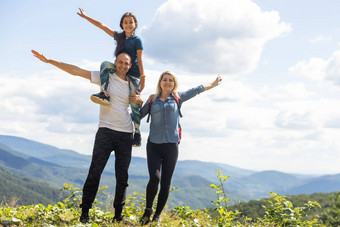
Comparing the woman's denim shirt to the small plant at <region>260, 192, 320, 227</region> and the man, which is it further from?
the small plant at <region>260, 192, 320, 227</region>

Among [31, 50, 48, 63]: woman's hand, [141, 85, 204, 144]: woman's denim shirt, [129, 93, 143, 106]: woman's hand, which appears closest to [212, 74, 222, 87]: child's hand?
[141, 85, 204, 144]: woman's denim shirt

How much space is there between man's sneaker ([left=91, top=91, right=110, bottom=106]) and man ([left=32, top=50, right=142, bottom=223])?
0.19m

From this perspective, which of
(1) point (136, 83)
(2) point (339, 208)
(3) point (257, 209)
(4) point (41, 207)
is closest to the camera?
(2) point (339, 208)

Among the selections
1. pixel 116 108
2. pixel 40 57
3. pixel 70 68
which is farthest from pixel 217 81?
pixel 40 57

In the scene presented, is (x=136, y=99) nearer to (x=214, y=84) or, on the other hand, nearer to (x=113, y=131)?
(x=113, y=131)

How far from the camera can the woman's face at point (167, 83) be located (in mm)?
6141

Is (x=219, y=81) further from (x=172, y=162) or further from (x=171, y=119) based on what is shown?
(x=172, y=162)

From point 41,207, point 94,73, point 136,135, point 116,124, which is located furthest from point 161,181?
point 41,207

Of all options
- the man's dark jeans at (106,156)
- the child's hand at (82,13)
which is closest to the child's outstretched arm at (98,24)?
the child's hand at (82,13)

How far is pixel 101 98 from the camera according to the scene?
17.8 ft

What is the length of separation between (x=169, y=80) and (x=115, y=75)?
3.36ft

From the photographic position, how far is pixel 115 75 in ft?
19.2

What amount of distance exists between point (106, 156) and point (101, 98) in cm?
105

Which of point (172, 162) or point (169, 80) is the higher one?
point (169, 80)
